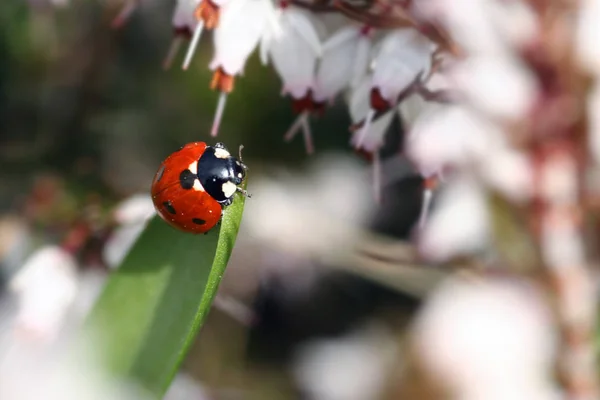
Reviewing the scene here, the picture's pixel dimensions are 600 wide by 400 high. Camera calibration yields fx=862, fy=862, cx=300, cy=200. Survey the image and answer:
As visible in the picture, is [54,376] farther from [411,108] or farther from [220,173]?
[411,108]

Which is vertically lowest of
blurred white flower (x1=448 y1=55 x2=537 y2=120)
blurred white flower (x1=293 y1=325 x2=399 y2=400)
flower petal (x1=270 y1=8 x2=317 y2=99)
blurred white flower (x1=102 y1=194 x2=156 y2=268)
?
blurred white flower (x1=293 y1=325 x2=399 y2=400)

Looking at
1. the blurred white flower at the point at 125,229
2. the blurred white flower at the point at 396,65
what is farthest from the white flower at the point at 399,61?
the blurred white flower at the point at 125,229

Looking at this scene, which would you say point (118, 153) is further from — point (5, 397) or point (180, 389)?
point (5, 397)

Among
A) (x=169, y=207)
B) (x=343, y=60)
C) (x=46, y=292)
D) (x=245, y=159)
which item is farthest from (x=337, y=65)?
(x=245, y=159)

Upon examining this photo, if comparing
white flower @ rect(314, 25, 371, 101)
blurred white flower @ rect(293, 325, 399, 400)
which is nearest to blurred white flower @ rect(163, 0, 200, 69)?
white flower @ rect(314, 25, 371, 101)

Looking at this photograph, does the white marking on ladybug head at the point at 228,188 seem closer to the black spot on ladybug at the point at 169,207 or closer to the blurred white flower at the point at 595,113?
the black spot on ladybug at the point at 169,207

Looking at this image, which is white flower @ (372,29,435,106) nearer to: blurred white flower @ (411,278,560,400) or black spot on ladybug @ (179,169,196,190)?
black spot on ladybug @ (179,169,196,190)
